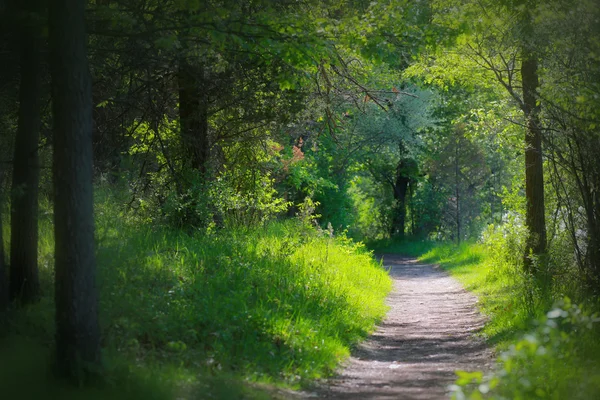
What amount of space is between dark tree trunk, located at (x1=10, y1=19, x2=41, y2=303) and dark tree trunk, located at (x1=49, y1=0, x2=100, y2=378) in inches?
98.0

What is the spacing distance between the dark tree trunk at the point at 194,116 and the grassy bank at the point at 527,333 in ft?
21.0

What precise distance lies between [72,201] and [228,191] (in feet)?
25.8

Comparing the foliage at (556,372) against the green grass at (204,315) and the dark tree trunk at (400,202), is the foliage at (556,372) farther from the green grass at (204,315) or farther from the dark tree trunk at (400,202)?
the dark tree trunk at (400,202)

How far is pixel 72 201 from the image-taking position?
7039mm

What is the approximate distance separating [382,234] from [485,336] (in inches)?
1390

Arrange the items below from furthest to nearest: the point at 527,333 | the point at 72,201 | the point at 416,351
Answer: the point at 416,351
the point at 527,333
the point at 72,201

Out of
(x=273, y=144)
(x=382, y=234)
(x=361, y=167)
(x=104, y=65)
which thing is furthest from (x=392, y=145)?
(x=104, y=65)

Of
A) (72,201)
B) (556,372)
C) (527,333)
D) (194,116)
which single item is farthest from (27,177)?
(527,333)

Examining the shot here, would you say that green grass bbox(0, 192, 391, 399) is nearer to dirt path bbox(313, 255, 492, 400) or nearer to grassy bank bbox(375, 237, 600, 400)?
dirt path bbox(313, 255, 492, 400)

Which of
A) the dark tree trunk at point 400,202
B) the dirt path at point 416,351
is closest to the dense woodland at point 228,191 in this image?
the dirt path at point 416,351

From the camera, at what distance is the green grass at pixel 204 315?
750cm

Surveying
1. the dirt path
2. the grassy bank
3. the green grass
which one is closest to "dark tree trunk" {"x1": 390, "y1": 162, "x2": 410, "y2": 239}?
the grassy bank

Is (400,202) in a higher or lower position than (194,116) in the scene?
lower

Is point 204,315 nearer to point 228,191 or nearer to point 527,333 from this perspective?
point 527,333
